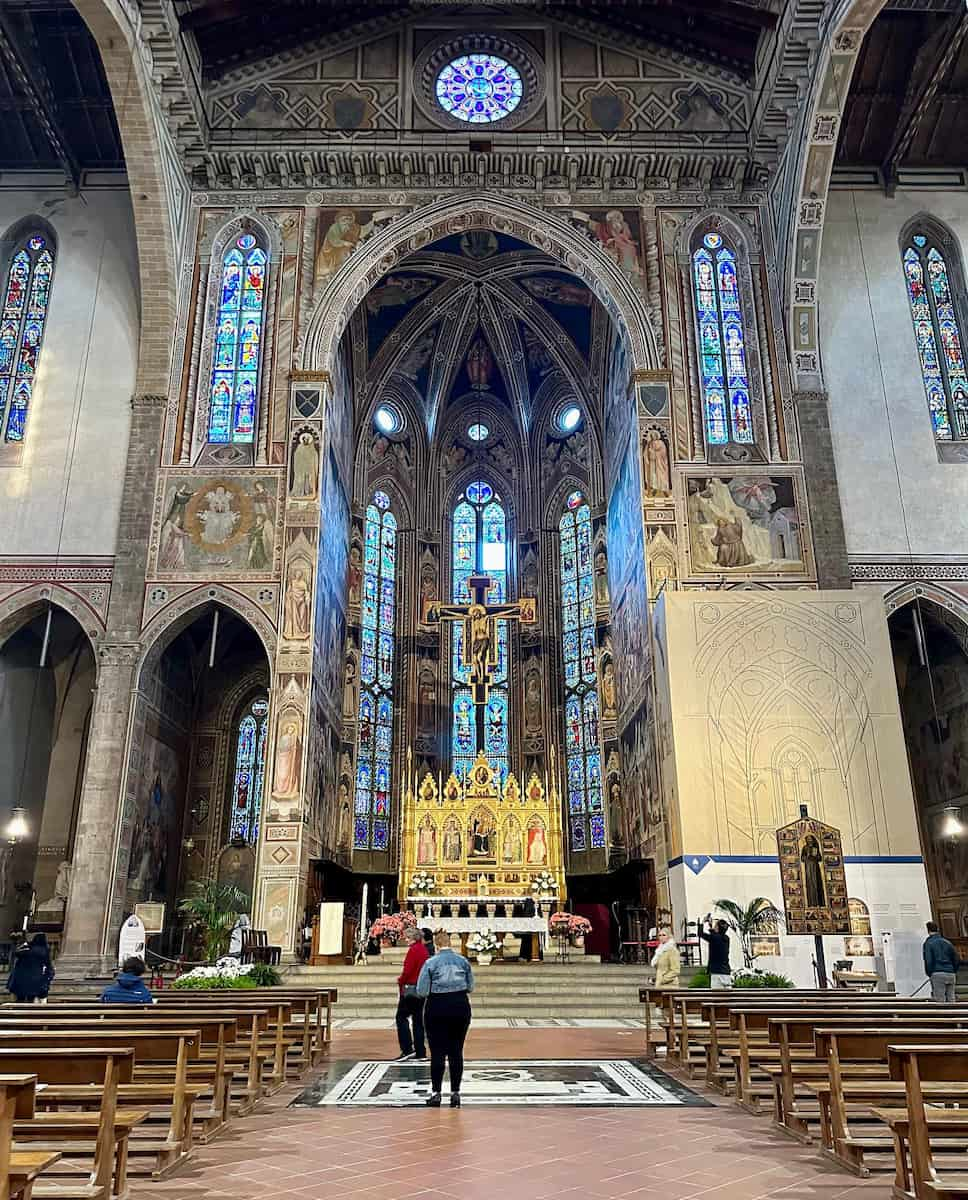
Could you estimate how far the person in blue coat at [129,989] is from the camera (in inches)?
302

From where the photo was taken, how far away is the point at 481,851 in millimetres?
20141

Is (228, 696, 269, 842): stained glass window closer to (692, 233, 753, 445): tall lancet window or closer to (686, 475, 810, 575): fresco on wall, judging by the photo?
(686, 475, 810, 575): fresco on wall

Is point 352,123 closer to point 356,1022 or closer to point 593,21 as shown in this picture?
point 593,21

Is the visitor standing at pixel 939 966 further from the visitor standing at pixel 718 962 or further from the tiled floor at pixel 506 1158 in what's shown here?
the tiled floor at pixel 506 1158

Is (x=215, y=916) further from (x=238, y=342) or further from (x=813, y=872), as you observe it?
(x=238, y=342)

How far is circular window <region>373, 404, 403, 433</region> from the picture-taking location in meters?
29.6

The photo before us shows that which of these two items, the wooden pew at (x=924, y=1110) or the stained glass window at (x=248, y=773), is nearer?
the wooden pew at (x=924, y=1110)

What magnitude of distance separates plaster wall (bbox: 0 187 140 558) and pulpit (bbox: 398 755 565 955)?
8217 mm

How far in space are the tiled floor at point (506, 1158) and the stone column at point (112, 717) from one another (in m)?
11.0

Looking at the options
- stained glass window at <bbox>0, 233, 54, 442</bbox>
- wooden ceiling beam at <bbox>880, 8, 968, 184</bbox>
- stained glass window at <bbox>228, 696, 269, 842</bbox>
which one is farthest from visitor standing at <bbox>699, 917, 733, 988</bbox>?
wooden ceiling beam at <bbox>880, 8, 968, 184</bbox>

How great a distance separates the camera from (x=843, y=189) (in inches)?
893

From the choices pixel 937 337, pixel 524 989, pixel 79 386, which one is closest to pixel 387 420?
pixel 79 386

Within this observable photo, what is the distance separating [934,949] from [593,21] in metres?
20.0

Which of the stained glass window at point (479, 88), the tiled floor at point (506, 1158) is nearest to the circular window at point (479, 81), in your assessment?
the stained glass window at point (479, 88)
